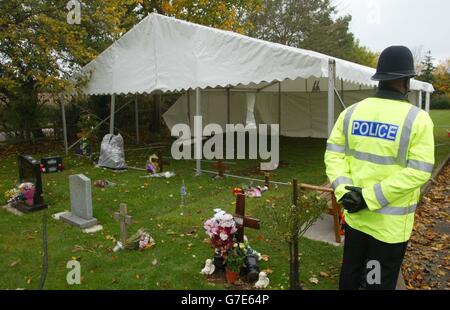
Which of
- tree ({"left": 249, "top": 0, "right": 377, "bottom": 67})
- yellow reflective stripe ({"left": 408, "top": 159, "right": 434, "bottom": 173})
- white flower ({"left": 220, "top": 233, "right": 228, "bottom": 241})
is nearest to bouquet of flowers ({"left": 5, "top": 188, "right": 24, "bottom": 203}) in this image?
white flower ({"left": 220, "top": 233, "right": 228, "bottom": 241})

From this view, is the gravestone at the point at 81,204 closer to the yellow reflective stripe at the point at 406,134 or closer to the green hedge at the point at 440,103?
the yellow reflective stripe at the point at 406,134

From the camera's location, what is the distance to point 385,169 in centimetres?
274

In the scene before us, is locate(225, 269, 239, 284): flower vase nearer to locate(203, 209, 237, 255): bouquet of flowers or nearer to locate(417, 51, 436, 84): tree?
locate(203, 209, 237, 255): bouquet of flowers

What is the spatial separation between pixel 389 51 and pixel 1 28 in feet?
40.0

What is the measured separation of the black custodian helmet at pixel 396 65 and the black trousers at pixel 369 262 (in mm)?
1168

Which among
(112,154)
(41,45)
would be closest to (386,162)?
(112,154)

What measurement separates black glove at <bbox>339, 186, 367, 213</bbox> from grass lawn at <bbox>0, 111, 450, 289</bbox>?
5.38ft

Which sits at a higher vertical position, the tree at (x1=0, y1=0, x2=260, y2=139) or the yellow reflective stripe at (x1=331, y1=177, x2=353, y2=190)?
the tree at (x1=0, y1=0, x2=260, y2=139)

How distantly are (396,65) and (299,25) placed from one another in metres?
27.5

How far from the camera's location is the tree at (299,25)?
27641 mm

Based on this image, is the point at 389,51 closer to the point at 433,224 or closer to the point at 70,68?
the point at 433,224

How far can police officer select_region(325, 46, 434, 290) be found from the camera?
8.54 feet

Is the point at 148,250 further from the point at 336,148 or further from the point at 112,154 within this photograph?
the point at 112,154
